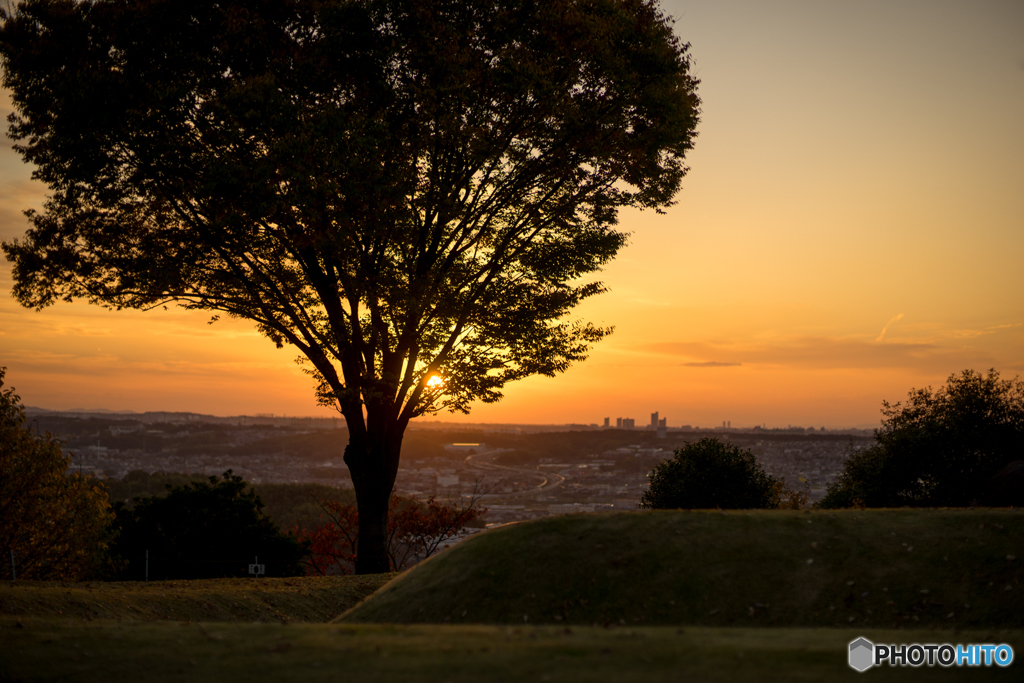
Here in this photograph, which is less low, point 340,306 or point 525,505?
point 340,306

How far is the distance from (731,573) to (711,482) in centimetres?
890

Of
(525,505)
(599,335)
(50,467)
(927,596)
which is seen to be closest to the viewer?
(927,596)

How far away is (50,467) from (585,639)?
929 inches

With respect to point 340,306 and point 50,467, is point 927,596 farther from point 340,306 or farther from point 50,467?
point 50,467

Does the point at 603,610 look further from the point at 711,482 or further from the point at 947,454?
the point at 947,454

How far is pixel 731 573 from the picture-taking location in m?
11.1

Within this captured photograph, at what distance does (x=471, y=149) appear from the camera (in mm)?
17062

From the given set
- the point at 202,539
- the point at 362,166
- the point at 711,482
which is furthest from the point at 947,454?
the point at 202,539

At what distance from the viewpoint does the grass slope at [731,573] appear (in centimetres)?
1031

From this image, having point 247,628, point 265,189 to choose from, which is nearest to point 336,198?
point 265,189

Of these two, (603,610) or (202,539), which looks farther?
(202,539)

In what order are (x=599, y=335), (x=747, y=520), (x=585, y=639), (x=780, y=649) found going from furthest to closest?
(x=599, y=335) → (x=747, y=520) → (x=585, y=639) → (x=780, y=649)

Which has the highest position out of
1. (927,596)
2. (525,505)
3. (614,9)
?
(614,9)
